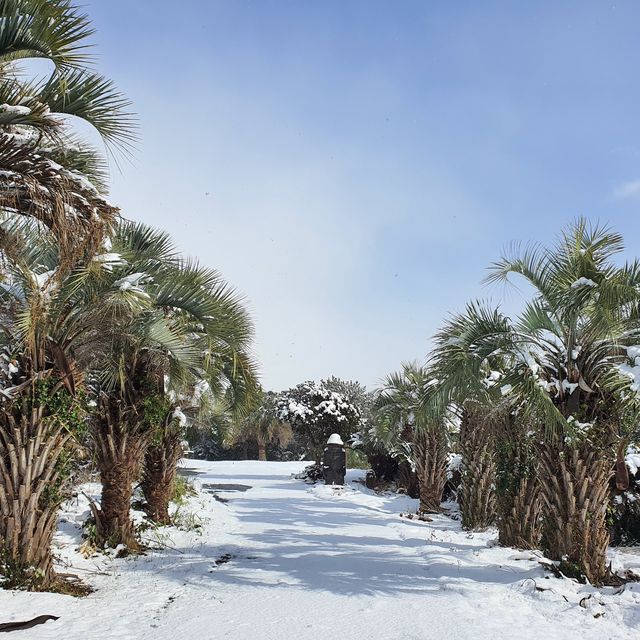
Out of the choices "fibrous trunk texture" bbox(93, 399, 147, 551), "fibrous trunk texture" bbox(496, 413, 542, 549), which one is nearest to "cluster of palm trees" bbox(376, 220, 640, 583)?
"fibrous trunk texture" bbox(496, 413, 542, 549)

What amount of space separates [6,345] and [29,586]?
2562 millimetres

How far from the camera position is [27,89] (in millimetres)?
4926

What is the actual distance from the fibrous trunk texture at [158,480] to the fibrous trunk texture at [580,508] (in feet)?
22.3

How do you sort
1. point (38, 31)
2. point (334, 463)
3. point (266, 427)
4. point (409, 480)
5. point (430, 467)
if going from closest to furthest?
point (38, 31) < point (430, 467) < point (409, 480) < point (334, 463) < point (266, 427)

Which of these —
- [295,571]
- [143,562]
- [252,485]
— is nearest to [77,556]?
[143,562]

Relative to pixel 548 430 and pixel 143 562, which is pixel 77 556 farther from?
pixel 548 430

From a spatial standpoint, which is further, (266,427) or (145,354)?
(266,427)

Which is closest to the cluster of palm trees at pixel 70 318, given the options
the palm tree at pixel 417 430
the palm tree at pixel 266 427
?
the palm tree at pixel 417 430

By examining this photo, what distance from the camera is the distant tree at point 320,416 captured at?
1090 inches

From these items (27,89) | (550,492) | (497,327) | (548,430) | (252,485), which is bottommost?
(252,485)

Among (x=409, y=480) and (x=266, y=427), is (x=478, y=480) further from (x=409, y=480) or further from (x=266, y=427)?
(x=266, y=427)

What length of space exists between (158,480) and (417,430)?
7734 millimetres

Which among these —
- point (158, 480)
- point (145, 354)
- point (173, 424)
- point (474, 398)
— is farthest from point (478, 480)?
point (145, 354)

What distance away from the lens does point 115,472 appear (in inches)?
340
